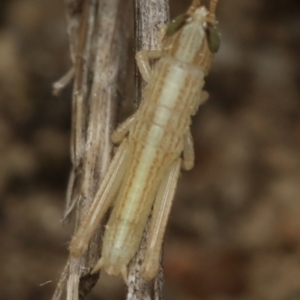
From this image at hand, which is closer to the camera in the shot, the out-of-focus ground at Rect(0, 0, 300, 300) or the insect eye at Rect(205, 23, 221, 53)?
the insect eye at Rect(205, 23, 221, 53)

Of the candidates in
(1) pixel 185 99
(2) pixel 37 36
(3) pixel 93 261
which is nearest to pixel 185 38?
(1) pixel 185 99

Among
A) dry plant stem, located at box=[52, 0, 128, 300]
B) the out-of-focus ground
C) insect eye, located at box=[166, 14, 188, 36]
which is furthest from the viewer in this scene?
the out-of-focus ground

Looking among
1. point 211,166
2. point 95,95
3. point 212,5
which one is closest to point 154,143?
point 95,95

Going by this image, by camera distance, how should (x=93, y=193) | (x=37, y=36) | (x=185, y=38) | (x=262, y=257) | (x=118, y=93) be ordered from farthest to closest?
(x=37, y=36) → (x=262, y=257) → (x=118, y=93) → (x=93, y=193) → (x=185, y=38)

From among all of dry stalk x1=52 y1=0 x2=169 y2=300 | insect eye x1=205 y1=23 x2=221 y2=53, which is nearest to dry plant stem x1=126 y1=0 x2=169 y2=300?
dry stalk x1=52 y1=0 x2=169 y2=300

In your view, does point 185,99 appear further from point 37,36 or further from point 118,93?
point 37,36

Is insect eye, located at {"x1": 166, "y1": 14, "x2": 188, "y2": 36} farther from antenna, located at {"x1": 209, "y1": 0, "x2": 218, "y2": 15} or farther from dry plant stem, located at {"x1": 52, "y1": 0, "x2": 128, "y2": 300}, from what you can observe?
dry plant stem, located at {"x1": 52, "y1": 0, "x2": 128, "y2": 300}

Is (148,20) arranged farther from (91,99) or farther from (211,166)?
(211,166)
